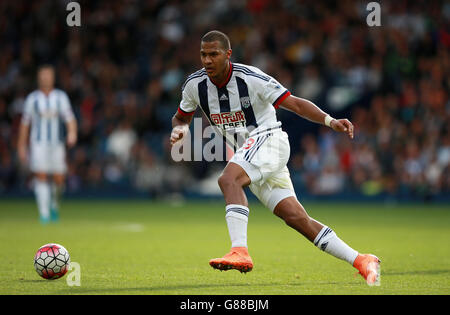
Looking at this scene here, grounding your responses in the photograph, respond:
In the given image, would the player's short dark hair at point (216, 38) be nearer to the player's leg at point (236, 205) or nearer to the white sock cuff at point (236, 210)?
the player's leg at point (236, 205)

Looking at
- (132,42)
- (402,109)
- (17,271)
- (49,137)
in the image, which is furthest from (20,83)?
(17,271)

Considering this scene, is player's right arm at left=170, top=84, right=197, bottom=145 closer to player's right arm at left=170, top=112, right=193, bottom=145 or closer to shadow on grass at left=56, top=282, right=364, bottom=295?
player's right arm at left=170, top=112, right=193, bottom=145

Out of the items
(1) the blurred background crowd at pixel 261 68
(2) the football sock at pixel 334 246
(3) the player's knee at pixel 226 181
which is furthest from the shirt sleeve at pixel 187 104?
(1) the blurred background crowd at pixel 261 68

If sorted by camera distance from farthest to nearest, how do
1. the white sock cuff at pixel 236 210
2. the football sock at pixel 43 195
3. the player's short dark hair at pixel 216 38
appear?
the football sock at pixel 43 195 → the player's short dark hair at pixel 216 38 → the white sock cuff at pixel 236 210

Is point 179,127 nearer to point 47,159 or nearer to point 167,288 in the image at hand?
point 167,288

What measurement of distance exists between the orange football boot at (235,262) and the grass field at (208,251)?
181mm

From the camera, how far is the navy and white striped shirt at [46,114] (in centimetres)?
1323

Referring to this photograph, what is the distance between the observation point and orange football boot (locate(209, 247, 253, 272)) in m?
5.62

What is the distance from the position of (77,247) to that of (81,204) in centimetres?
976

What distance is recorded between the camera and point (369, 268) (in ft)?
19.7

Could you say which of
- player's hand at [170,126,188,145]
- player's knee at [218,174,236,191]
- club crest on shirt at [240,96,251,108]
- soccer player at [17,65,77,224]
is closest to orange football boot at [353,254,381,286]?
player's knee at [218,174,236,191]

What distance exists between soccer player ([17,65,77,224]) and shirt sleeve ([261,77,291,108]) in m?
7.31

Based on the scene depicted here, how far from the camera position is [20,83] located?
76.1ft

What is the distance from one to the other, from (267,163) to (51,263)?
6.74 feet
